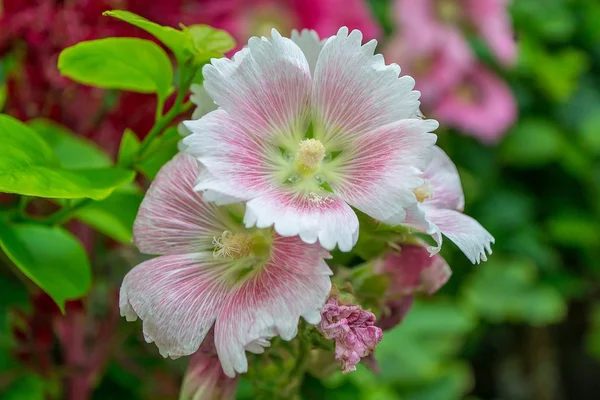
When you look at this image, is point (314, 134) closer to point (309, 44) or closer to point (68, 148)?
point (309, 44)

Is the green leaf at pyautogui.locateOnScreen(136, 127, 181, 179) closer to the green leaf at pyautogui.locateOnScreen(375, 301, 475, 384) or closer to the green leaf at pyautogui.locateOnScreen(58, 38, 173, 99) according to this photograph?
the green leaf at pyautogui.locateOnScreen(58, 38, 173, 99)

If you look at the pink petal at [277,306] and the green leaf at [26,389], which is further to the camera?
the green leaf at [26,389]

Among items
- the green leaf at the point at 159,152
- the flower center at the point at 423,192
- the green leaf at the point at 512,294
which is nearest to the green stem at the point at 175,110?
the green leaf at the point at 159,152

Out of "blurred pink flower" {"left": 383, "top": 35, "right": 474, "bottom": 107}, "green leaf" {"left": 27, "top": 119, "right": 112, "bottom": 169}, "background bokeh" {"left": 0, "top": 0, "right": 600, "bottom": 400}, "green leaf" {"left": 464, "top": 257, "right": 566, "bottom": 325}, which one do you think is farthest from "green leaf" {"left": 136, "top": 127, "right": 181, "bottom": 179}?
"green leaf" {"left": 464, "top": 257, "right": 566, "bottom": 325}

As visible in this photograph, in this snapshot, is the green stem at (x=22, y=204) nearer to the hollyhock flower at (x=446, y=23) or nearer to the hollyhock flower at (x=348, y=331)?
the hollyhock flower at (x=348, y=331)

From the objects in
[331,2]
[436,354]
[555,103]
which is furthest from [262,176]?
[555,103]

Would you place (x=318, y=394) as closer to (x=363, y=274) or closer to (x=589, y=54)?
(x=363, y=274)
